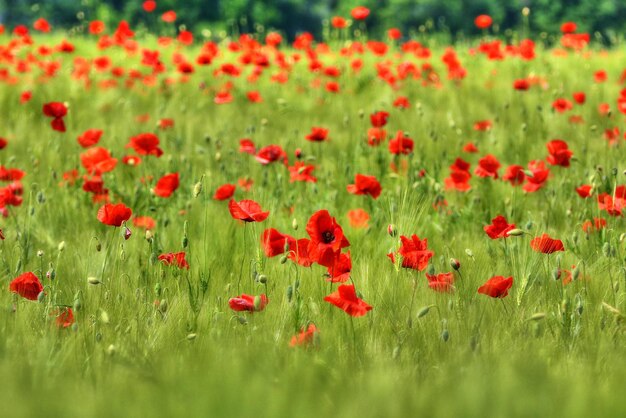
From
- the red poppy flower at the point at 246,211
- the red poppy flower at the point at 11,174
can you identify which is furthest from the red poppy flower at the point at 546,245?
the red poppy flower at the point at 11,174

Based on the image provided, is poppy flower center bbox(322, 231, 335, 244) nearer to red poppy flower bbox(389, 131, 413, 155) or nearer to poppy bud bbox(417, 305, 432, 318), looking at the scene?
poppy bud bbox(417, 305, 432, 318)

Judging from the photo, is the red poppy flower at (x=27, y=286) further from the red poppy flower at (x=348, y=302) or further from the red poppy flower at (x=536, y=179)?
A: the red poppy flower at (x=536, y=179)

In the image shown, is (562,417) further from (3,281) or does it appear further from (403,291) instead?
(3,281)

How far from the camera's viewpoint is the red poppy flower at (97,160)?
2.53 m

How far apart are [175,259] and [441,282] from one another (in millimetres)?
661

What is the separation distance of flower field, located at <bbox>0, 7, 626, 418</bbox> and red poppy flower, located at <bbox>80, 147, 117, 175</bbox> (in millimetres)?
13

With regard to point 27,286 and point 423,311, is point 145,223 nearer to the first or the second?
point 27,286

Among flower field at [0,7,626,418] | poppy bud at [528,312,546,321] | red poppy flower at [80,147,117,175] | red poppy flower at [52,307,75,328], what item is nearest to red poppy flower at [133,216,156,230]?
flower field at [0,7,626,418]

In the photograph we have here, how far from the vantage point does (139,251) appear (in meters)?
2.23

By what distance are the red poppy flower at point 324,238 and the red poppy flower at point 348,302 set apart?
174 mm

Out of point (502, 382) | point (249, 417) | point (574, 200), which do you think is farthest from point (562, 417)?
point (574, 200)

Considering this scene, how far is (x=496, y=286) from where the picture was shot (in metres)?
1.69

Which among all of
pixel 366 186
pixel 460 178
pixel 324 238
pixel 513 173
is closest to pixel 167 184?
pixel 366 186

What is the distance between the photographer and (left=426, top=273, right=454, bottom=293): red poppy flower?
1821 mm
